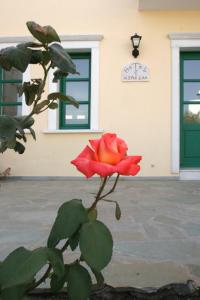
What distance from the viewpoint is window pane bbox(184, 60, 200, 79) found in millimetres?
7062

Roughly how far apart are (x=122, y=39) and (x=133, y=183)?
2.75 m

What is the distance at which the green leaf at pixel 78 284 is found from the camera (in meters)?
0.87

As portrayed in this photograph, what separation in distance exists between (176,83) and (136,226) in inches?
169

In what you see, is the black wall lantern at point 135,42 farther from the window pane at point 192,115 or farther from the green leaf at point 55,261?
the green leaf at point 55,261

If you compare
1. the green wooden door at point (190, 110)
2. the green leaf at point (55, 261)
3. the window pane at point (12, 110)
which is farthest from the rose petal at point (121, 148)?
the window pane at point (12, 110)

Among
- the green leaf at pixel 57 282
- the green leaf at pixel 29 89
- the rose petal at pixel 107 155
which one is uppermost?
the green leaf at pixel 29 89

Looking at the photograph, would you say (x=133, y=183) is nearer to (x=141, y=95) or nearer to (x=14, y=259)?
(x=141, y=95)

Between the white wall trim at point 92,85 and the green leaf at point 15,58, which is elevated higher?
the white wall trim at point 92,85

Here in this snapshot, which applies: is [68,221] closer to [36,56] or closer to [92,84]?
[36,56]

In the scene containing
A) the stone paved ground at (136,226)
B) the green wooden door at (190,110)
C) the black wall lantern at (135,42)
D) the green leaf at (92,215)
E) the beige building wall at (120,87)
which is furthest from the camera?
the green wooden door at (190,110)

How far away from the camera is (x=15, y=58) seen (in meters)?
0.86

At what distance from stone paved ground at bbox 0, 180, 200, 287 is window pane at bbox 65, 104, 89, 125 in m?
1.78

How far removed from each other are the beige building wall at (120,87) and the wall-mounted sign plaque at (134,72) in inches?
3.4

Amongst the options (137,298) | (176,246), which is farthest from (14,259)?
(176,246)
